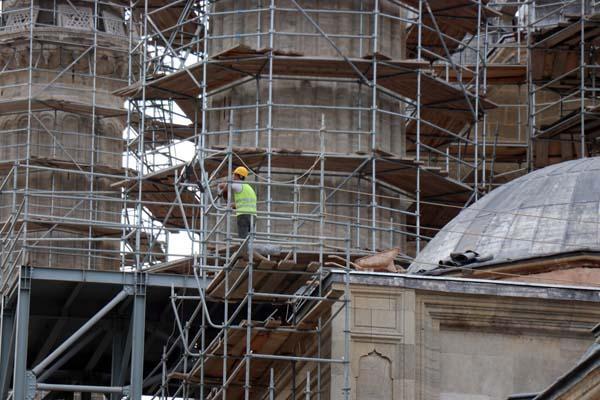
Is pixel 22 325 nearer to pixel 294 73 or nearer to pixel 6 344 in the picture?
pixel 6 344

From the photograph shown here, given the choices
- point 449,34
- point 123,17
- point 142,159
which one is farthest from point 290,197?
point 123,17

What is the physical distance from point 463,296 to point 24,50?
2926 cm

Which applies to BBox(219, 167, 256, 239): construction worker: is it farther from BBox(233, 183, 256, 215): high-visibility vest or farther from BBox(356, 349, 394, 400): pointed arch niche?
BBox(356, 349, 394, 400): pointed arch niche

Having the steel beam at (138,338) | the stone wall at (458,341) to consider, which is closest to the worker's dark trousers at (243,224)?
the stone wall at (458,341)

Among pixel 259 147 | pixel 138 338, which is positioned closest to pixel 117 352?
pixel 138 338

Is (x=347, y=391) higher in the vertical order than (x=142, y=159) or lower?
lower

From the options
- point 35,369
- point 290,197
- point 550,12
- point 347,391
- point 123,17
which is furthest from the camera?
point 123,17

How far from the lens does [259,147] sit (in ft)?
179

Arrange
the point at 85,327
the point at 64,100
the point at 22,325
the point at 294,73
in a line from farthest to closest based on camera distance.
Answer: the point at 64,100, the point at 294,73, the point at 85,327, the point at 22,325

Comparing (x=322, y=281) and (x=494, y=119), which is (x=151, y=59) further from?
(x=322, y=281)

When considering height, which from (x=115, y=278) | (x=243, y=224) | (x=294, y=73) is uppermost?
(x=294, y=73)

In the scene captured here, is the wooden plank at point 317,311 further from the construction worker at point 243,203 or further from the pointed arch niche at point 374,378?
the construction worker at point 243,203

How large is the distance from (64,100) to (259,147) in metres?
14.7

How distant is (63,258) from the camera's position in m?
68.1
